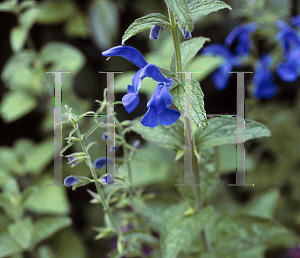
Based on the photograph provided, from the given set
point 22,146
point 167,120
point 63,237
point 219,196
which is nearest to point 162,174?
point 219,196

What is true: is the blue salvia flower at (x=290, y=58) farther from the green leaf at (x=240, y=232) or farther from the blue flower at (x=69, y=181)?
the blue flower at (x=69, y=181)

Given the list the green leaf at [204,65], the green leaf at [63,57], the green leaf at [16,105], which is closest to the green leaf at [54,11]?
the green leaf at [63,57]

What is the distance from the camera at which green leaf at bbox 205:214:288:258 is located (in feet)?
1.89

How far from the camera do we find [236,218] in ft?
2.03

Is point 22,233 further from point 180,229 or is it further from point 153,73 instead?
point 153,73

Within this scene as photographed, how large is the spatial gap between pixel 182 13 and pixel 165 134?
0.22 meters

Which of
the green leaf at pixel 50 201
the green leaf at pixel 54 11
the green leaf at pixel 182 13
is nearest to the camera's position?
the green leaf at pixel 182 13

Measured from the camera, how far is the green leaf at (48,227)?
68 centimetres

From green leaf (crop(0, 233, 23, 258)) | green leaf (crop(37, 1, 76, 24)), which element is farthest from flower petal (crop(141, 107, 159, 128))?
green leaf (crop(37, 1, 76, 24))

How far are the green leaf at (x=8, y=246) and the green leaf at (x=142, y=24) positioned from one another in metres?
0.50

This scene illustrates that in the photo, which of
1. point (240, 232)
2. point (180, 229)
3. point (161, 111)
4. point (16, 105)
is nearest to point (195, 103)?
point (161, 111)

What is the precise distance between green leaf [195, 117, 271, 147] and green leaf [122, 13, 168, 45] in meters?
0.19

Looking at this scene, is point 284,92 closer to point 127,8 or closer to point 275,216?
point 275,216

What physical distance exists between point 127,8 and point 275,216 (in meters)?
0.85
